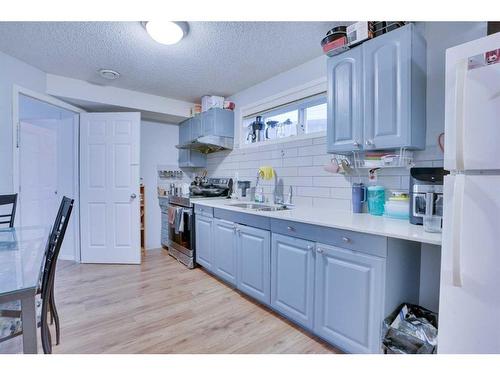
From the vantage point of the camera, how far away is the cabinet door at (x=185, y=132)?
3.84m

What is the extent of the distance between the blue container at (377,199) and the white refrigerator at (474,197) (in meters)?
0.82

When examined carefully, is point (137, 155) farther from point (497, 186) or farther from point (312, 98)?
point (497, 186)

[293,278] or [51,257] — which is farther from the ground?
[51,257]

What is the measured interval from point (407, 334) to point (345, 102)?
1.53m

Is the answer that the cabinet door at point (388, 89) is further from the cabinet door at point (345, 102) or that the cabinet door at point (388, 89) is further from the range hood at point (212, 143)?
the range hood at point (212, 143)

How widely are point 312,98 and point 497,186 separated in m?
1.84

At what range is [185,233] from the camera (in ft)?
10.5

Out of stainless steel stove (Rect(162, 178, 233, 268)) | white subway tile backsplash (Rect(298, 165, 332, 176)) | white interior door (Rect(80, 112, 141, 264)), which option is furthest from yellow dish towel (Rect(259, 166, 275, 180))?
white interior door (Rect(80, 112, 141, 264))

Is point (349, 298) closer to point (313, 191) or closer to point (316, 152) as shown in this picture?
point (313, 191)

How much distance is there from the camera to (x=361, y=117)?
5.73 feet

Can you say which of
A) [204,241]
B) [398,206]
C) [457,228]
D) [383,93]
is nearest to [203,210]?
[204,241]

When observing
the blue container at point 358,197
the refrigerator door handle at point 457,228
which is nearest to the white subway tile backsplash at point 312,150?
the blue container at point 358,197
